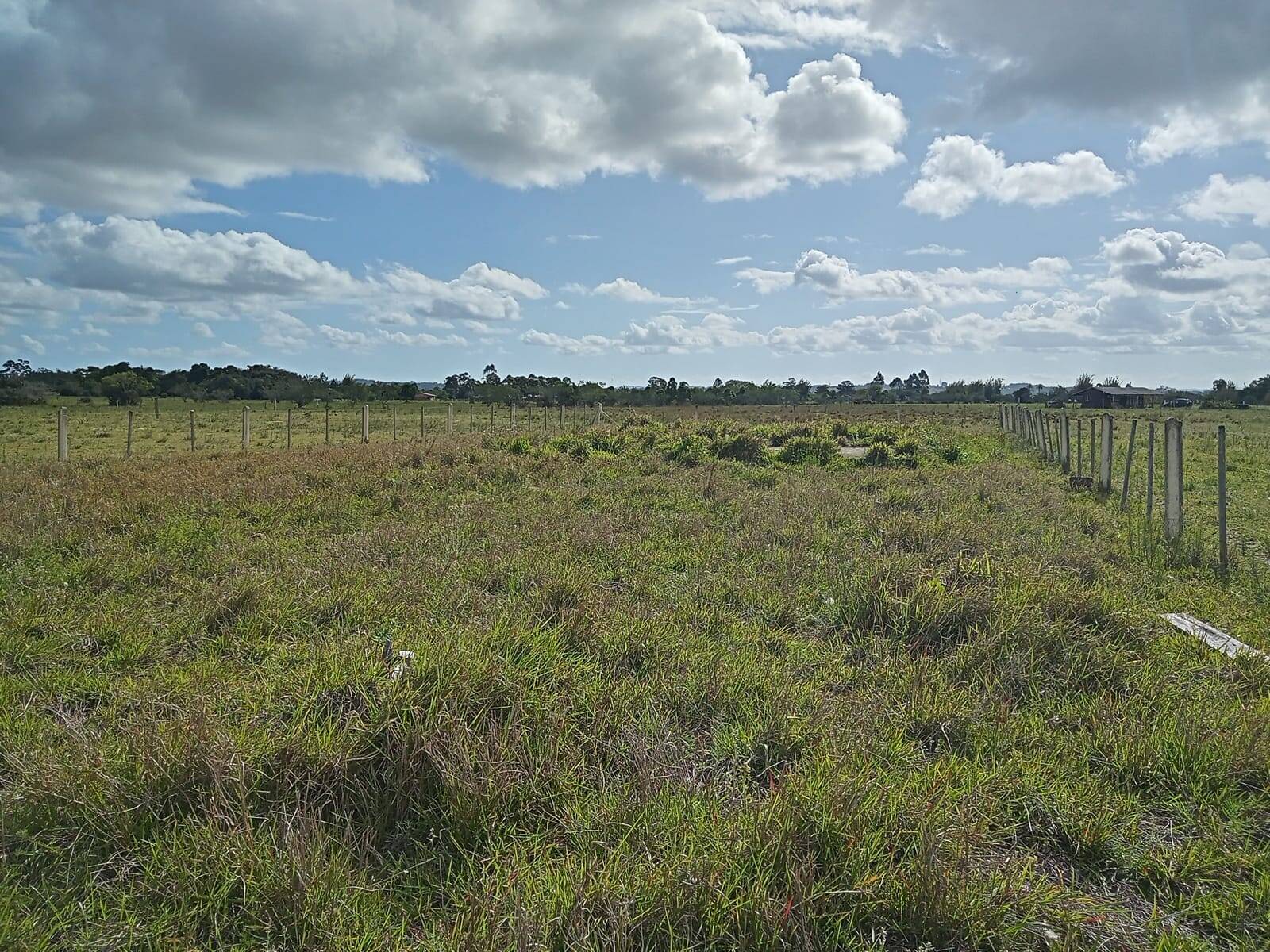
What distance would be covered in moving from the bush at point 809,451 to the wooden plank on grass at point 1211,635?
476 inches

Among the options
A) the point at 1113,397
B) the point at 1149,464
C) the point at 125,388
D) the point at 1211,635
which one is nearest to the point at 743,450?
the point at 1149,464

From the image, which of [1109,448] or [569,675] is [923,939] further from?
[1109,448]

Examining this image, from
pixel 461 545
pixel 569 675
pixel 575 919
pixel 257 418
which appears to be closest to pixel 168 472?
pixel 461 545

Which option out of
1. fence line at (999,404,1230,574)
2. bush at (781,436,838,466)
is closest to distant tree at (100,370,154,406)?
bush at (781,436,838,466)

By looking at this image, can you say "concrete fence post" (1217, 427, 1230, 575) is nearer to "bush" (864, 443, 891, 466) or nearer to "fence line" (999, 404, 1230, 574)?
"fence line" (999, 404, 1230, 574)

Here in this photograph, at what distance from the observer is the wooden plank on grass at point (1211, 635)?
511 cm

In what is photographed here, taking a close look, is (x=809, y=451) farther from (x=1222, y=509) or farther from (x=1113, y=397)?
(x=1113, y=397)

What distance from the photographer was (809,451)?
18938 millimetres

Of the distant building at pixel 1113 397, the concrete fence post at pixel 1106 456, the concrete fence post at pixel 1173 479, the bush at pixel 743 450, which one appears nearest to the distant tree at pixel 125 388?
the bush at pixel 743 450

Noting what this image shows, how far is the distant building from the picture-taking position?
92.8 m

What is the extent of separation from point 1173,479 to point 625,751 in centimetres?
824

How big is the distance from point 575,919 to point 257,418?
5085 centimetres

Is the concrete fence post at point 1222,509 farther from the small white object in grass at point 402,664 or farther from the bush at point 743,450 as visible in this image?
the bush at point 743,450

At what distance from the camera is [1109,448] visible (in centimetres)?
1292
